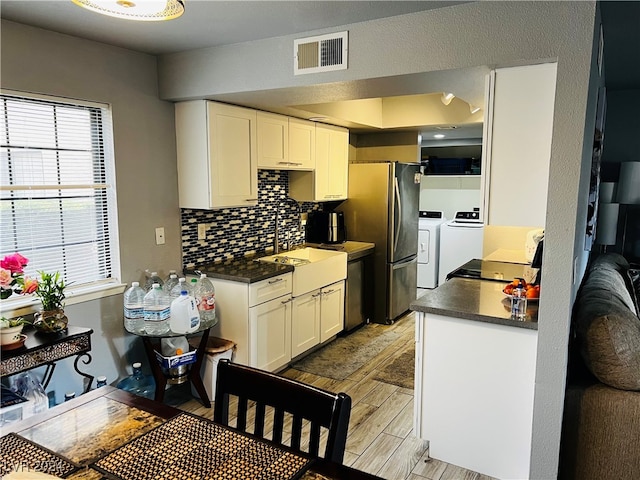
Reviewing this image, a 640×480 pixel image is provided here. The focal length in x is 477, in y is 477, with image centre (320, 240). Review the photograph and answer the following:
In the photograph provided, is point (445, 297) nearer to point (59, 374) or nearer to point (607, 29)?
point (607, 29)

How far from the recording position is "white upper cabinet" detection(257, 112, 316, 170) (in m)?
3.56

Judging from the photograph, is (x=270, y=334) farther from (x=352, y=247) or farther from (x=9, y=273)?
(x=9, y=273)

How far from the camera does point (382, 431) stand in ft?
9.25

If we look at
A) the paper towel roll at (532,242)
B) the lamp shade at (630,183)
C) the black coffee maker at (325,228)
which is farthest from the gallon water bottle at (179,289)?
the lamp shade at (630,183)

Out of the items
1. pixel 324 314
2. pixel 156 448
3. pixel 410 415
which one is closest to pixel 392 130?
pixel 324 314

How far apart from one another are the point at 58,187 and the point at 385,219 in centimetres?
290

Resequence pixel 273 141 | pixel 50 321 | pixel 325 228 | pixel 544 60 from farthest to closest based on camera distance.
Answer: pixel 325 228 < pixel 273 141 < pixel 50 321 < pixel 544 60

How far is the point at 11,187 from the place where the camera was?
241 cm

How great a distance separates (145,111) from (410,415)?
256cm

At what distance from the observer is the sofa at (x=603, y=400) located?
2076 mm

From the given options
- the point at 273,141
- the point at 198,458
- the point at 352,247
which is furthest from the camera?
the point at 352,247

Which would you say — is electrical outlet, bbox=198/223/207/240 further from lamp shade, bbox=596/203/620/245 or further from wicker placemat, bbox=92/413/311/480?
lamp shade, bbox=596/203/620/245

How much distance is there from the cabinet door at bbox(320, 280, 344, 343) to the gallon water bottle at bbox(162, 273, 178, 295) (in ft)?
4.12

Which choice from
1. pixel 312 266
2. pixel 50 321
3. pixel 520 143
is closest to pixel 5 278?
pixel 50 321
